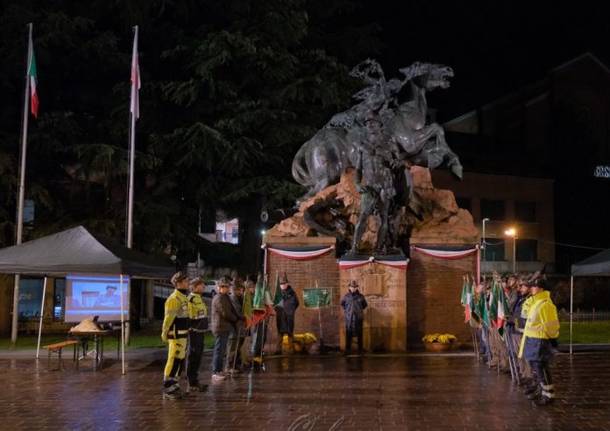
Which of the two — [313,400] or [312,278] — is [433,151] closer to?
[312,278]

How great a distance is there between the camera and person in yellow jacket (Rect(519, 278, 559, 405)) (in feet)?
35.5

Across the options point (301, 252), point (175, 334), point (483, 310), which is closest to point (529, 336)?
point (483, 310)

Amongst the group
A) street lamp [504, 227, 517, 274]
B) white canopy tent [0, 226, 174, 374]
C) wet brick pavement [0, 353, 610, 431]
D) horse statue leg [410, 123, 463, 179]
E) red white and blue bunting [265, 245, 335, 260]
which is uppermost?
horse statue leg [410, 123, 463, 179]

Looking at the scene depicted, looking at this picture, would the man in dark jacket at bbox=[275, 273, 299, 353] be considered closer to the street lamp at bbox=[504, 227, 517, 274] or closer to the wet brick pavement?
the wet brick pavement

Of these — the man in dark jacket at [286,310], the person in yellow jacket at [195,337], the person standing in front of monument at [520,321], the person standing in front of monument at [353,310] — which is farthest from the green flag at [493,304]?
the person in yellow jacket at [195,337]

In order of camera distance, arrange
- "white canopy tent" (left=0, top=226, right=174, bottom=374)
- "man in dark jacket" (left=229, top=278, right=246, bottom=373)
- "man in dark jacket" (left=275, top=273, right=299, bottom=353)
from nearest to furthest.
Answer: "man in dark jacket" (left=229, top=278, right=246, bottom=373) < "white canopy tent" (left=0, top=226, right=174, bottom=374) < "man in dark jacket" (left=275, top=273, right=299, bottom=353)

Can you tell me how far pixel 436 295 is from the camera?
2017cm

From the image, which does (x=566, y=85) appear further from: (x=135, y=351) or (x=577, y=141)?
(x=135, y=351)

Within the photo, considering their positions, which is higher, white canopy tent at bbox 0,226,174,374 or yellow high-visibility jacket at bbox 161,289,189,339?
white canopy tent at bbox 0,226,174,374

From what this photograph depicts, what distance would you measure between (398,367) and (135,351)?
7.19m

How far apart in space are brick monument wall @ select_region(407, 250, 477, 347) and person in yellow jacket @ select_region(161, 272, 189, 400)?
9695mm

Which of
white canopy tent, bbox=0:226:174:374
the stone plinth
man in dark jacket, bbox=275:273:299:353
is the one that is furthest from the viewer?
the stone plinth

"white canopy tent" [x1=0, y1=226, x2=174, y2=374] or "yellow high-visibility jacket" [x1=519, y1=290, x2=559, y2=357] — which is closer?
"yellow high-visibility jacket" [x1=519, y1=290, x2=559, y2=357]

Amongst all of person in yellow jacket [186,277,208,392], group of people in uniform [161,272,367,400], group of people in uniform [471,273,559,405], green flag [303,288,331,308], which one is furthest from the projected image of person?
group of people in uniform [471,273,559,405]
